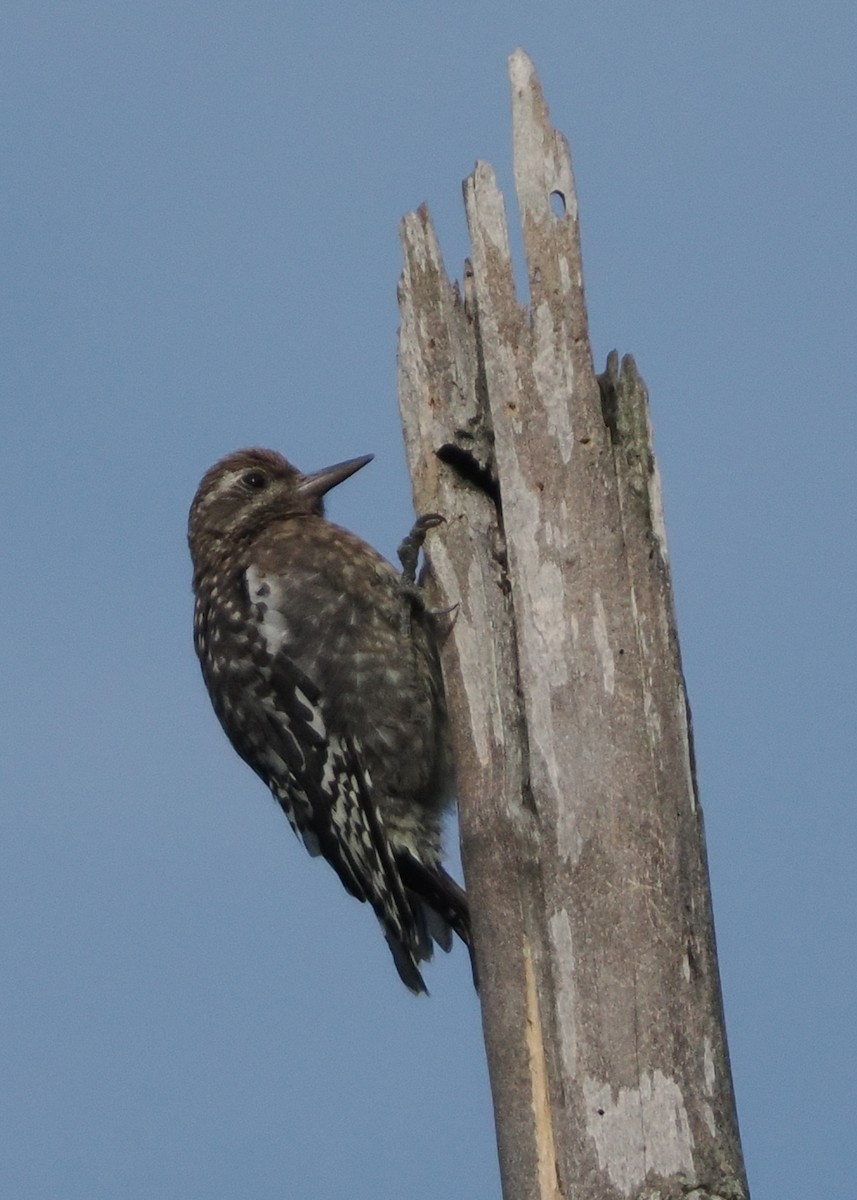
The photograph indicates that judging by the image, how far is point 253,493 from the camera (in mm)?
6422

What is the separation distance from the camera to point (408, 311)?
196 inches

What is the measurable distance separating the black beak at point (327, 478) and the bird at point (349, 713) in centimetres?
32

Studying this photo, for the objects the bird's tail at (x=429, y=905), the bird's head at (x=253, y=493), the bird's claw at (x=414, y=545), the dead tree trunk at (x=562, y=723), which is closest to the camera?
the dead tree trunk at (x=562, y=723)

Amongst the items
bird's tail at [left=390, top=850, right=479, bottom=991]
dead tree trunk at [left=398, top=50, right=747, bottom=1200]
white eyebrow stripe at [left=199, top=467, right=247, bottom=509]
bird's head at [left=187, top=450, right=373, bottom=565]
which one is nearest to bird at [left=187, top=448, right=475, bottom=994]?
bird's tail at [left=390, top=850, right=479, bottom=991]

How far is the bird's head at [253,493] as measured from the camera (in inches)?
250

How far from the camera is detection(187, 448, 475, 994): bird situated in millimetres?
5566

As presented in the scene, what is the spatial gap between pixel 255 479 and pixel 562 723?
2556mm

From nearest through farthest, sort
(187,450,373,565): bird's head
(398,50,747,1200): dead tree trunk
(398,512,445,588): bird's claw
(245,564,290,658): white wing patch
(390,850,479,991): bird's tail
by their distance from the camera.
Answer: (398,50,747,1200): dead tree trunk, (398,512,445,588): bird's claw, (390,850,479,991): bird's tail, (245,564,290,658): white wing patch, (187,450,373,565): bird's head

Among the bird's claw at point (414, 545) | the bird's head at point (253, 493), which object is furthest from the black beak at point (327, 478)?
the bird's claw at point (414, 545)

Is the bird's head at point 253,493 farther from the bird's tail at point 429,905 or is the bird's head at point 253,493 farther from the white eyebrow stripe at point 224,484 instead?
the bird's tail at point 429,905

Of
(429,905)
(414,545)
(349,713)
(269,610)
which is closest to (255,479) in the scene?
(269,610)

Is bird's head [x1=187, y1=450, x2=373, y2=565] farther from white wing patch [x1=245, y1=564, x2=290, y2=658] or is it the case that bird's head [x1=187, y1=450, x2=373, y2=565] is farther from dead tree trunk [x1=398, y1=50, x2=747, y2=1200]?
dead tree trunk [x1=398, y1=50, x2=747, y2=1200]

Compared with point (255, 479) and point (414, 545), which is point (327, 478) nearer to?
point (255, 479)

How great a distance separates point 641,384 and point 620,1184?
2.04 meters
